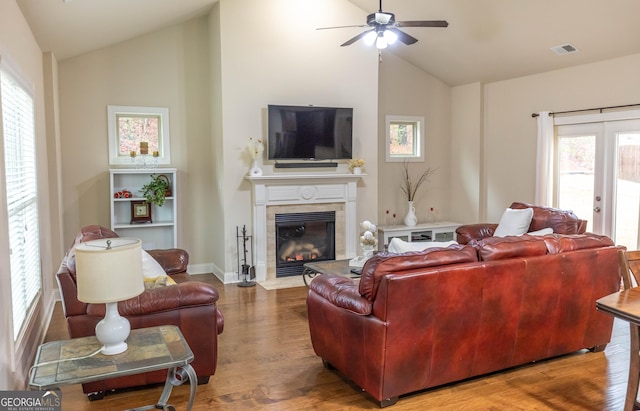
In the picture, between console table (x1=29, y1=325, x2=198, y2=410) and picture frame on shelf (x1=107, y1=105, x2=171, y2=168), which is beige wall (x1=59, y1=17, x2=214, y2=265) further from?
console table (x1=29, y1=325, x2=198, y2=410)

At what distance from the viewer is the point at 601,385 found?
334cm

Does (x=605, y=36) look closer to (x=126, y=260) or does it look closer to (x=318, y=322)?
(x=318, y=322)

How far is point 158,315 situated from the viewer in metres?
3.22

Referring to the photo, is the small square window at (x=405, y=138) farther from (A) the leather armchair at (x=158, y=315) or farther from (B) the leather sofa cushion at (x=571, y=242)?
(A) the leather armchair at (x=158, y=315)

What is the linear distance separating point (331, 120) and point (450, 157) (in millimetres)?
2737

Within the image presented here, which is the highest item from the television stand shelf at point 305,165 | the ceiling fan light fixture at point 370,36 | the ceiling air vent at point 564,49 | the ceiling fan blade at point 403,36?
the ceiling air vent at point 564,49

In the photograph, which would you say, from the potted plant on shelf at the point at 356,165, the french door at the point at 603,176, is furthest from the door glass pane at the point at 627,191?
the potted plant on shelf at the point at 356,165

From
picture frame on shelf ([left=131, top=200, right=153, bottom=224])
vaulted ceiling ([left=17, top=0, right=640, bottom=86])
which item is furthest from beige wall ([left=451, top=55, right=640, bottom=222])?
picture frame on shelf ([left=131, top=200, right=153, bottom=224])

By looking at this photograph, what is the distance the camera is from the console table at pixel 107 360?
85.9 inches

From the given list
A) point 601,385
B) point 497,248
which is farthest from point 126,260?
point 601,385

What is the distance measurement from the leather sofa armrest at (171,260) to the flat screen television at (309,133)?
2.05 m

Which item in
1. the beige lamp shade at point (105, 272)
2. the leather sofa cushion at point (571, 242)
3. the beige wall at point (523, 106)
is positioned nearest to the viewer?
the beige lamp shade at point (105, 272)

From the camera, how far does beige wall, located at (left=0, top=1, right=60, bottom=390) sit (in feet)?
9.12

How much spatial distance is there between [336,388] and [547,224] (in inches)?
137
